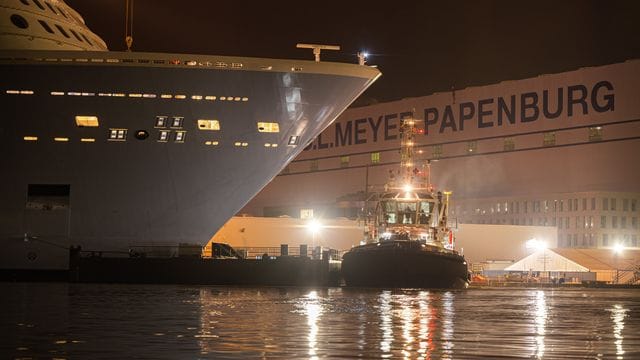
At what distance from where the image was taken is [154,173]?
161ft

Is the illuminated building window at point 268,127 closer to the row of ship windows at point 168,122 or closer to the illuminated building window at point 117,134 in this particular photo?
the row of ship windows at point 168,122

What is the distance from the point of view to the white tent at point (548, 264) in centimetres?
7269

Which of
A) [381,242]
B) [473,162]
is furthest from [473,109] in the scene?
[381,242]

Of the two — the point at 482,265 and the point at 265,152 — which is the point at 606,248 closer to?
the point at 482,265

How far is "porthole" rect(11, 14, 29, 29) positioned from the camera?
164ft

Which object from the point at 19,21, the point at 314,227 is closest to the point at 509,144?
the point at 314,227

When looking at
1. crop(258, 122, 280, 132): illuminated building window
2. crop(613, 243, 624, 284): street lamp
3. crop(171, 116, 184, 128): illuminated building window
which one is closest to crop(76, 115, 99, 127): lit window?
crop(171, 116, 184, 128): illuminated building window

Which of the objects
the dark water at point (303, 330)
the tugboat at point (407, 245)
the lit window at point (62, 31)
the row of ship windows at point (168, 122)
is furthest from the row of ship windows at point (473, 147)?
the dark water at point (303, 330)

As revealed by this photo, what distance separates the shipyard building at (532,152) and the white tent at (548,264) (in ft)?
35.9

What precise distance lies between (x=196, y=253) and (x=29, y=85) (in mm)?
10447

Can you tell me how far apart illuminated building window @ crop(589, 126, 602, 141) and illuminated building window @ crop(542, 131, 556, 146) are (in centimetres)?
368

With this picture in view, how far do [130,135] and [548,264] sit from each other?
111 ft

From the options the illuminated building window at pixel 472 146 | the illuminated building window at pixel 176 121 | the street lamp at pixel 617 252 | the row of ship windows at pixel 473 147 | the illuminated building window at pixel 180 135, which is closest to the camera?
the illuminated building window at pixel 176 121

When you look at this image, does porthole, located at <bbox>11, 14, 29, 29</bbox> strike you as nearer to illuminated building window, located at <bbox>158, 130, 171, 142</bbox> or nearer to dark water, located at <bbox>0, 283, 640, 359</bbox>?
illuminated building window, located at <bbox>158, 130, 171, 142</bbox>
